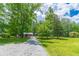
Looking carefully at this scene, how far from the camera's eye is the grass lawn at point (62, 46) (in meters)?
1.72

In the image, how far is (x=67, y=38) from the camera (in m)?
1.76

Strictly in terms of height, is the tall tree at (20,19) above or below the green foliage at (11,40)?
above

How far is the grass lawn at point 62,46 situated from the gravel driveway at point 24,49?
2.0 inches

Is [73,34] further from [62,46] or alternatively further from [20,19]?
[20,19]

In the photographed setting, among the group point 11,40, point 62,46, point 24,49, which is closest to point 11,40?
point 11,40

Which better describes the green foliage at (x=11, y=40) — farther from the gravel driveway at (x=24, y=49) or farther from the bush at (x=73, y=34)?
the bush at (x=73, y=34)

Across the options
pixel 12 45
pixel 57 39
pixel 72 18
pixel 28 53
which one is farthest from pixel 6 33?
pixel 72 18

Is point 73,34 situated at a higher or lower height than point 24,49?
higher

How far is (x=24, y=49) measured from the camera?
174 cm

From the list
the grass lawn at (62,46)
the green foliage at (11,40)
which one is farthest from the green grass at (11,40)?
the grass lawn at (62,46)

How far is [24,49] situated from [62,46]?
298 mm

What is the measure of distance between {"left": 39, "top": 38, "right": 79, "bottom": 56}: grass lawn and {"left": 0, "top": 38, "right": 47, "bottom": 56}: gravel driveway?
2.0 inches

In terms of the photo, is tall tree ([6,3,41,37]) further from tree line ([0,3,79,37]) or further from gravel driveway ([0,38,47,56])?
gravel driveway ([0,38,47,56])

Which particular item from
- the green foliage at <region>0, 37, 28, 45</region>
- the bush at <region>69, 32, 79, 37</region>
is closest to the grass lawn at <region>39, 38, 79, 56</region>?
the bush at <region>69, 32, 79, 37</region>
